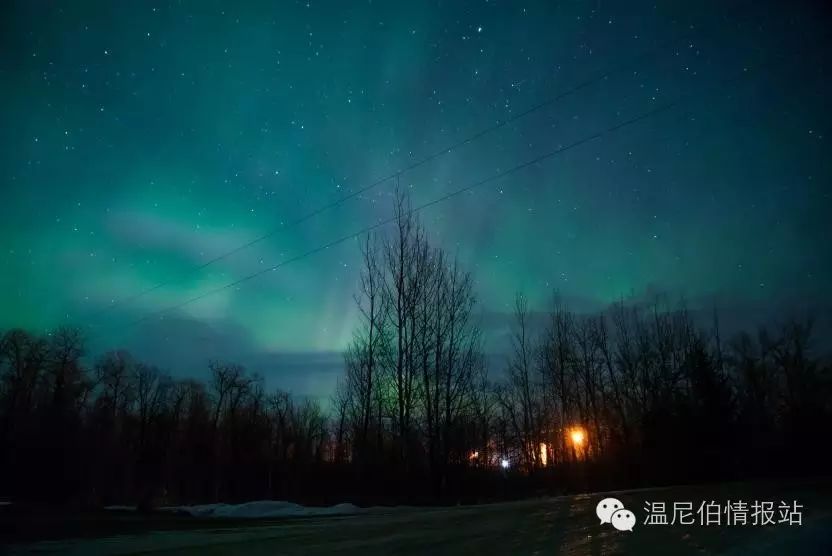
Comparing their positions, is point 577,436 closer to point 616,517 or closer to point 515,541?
point 616,517

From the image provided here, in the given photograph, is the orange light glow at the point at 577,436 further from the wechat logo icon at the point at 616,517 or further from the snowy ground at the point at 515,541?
the snowy ground at the point at 515,541

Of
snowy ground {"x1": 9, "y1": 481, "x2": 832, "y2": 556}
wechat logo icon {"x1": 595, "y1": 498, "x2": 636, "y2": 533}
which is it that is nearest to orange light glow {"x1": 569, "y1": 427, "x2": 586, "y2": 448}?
wechat logo icon {"x1": 595, "y1": 498, "x2": 636, "y2": 533}

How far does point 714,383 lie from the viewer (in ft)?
91.1

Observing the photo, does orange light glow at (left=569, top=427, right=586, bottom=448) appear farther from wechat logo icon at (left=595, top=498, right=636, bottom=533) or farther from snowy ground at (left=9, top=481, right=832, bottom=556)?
snowy ground at (left=9, top=481, right=832, bottom=556)

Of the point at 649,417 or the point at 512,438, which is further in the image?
the point at 512,438

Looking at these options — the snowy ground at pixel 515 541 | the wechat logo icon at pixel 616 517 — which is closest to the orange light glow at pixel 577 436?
the wechat logo icon at pixel 616 517

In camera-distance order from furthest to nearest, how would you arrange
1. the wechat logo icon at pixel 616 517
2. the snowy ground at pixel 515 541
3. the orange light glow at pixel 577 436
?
the orange light glow at pixel 577 436, the wechat logo icon at pixel 616 517, the snowy ground at pixel 515 541

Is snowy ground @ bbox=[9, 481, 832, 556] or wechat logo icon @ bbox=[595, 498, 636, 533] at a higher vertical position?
snowy ground @ bbox=[9, 481, 832, 556]

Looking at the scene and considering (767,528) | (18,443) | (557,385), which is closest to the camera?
(767,528)

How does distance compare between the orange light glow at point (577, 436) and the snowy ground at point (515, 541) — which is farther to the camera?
the orange light glow at point (577, 436)

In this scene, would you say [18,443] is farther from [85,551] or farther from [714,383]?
[714,383]

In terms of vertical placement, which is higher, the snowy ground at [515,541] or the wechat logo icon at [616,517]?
the snowy ground at [515,541]

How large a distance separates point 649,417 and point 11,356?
50.0 metres

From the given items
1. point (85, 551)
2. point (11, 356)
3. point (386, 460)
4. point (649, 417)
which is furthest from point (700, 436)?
point (11, 356)
